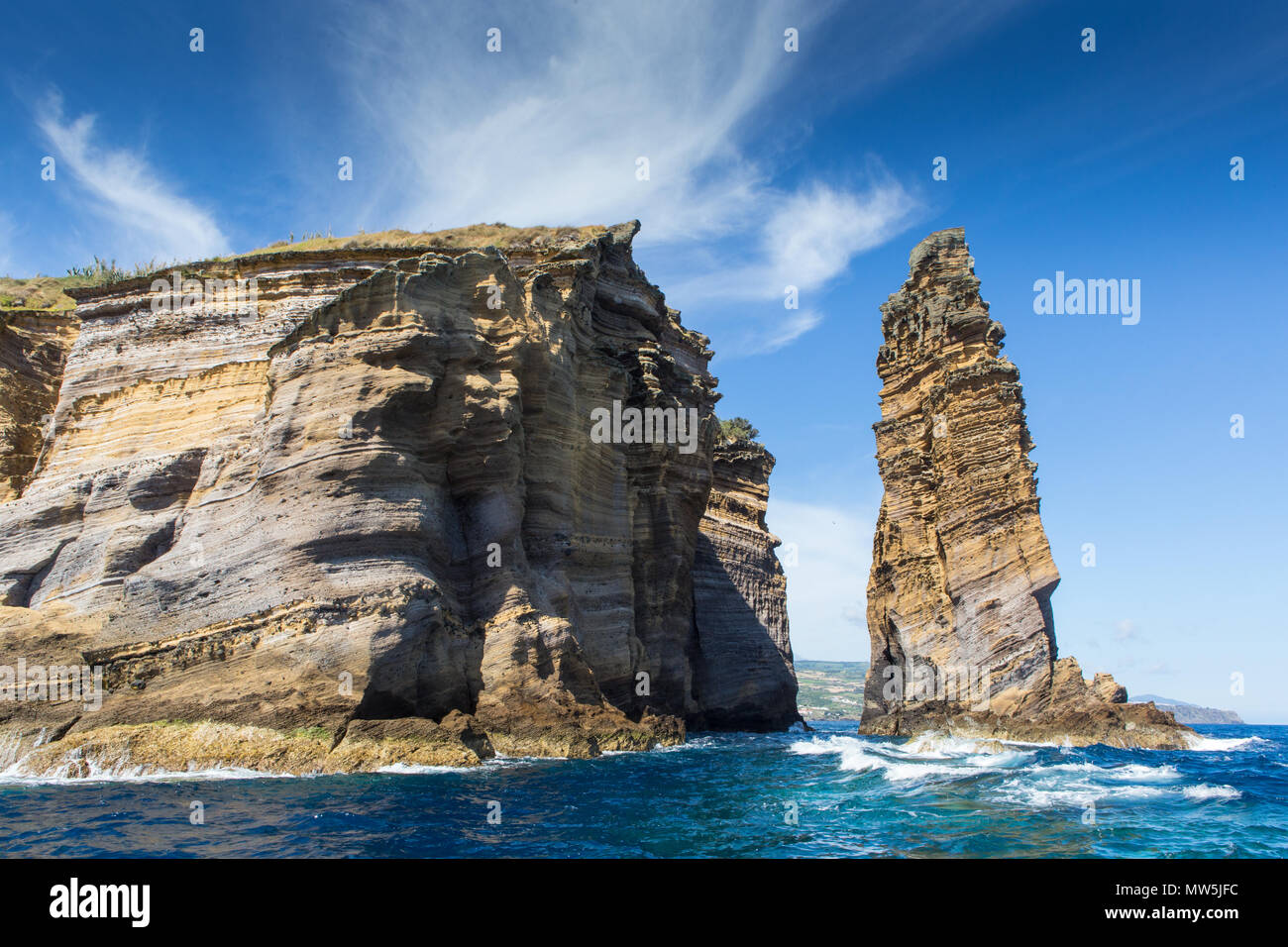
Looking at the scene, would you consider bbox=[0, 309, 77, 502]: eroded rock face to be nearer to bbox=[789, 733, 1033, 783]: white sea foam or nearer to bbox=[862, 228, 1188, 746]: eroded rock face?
bbox=[789, 733, 1033, 783]: white sea foam

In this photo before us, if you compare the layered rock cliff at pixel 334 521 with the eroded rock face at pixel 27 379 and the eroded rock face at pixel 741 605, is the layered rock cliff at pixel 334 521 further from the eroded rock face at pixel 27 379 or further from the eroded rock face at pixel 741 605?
the eroded rock face at pixel 741 605

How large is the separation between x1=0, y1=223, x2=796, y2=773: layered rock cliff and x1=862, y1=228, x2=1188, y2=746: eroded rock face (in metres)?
17.4

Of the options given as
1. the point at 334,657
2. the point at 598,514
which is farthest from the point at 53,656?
the point at 598,514

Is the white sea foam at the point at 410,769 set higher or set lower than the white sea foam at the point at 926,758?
higher

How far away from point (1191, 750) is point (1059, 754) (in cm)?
1307

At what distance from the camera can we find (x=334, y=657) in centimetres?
2058

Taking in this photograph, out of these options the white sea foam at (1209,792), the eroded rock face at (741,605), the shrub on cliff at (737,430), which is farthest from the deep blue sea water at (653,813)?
the shrub on cliff at (737,430)

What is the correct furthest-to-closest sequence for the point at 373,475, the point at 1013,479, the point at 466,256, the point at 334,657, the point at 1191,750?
the point at 1013,479
the point at 1191,750
the point at 466,256
the point at 373,475
the point at 334,657

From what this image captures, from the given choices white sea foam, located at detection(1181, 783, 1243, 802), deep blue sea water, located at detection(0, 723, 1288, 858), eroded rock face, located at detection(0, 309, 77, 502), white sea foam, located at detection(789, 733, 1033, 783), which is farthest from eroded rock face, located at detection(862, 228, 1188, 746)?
eroded rock face, located at detection(0, 309, 77, 502)

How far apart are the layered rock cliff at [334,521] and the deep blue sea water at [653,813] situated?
7.56 ft

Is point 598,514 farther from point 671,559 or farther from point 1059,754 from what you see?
point 1059,754

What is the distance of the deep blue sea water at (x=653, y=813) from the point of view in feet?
39.7

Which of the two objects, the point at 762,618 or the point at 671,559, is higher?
the point at 671,559

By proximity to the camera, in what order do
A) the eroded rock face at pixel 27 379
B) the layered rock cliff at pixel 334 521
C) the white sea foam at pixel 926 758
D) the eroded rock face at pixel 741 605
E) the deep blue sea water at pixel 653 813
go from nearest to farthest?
1. the deep blue sea water at pixel 653 813
2. the layered rock cliff at pixel 334 521
3. the white sea foam at pixel 926 758
4. the eroded rock face at pixel 27 379
5. the eroded rock face at pixel 741 605
